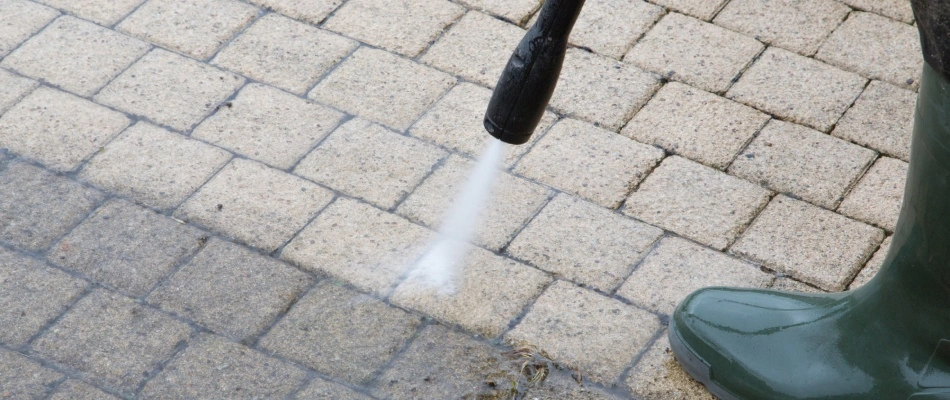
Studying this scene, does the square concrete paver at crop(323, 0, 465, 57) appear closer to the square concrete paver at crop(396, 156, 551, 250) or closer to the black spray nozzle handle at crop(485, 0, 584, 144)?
the square concrete paver at crop(396, 156, 551, 250)

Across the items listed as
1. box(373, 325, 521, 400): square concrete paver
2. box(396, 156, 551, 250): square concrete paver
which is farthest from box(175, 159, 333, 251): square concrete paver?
box(373, 325, 521, 400): square concrete paver

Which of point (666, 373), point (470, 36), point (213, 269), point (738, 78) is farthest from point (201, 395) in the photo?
point (738, 78)

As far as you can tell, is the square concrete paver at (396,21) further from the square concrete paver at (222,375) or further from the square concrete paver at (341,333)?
the square concrete paver at (222,375)

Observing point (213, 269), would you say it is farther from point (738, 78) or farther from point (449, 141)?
point (738, 78)

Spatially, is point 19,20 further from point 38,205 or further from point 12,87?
point 38,205

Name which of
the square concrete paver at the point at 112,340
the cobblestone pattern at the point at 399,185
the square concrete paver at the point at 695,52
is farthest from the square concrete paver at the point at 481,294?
the square concrete paver at the point at 695,52

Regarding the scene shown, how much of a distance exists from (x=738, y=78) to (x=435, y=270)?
1.21m

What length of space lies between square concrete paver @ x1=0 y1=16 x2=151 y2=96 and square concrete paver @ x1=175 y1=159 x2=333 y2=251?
0.59m

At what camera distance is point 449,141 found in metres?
3.27

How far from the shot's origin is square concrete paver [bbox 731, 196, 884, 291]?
2.92m

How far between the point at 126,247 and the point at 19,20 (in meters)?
1.13

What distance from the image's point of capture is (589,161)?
10.5 ft

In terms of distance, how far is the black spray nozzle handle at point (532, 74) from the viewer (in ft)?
7.07

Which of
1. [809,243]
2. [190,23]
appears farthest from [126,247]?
[809,243]
